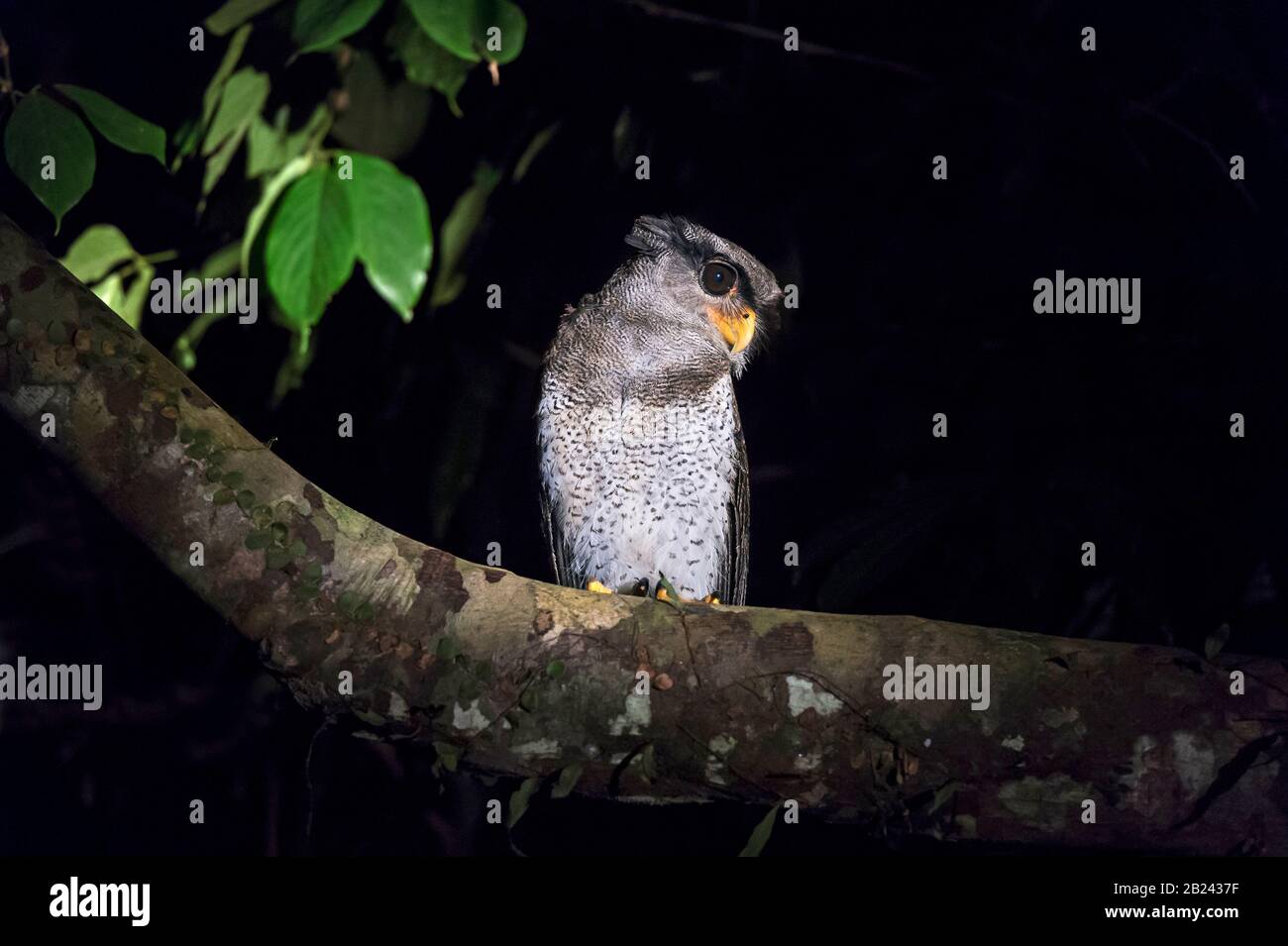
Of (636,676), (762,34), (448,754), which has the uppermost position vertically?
(762,34)

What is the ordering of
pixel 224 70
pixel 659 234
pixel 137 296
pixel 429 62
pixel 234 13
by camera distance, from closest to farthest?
pixel 429 62 < pixel 234 13 < pixel 224 70 < pixel 137 296 < pixel 659 234

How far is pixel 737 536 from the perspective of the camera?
2.35 metres

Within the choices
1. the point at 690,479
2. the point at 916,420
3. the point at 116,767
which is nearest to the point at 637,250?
the point at 690,479

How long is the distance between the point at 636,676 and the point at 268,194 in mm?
1196

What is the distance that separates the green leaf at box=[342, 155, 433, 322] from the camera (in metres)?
1.04

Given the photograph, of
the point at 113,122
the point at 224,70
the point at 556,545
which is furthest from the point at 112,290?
the point at 556,545

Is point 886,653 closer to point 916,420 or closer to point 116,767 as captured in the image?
point 916,420

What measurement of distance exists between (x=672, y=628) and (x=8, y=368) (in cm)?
101

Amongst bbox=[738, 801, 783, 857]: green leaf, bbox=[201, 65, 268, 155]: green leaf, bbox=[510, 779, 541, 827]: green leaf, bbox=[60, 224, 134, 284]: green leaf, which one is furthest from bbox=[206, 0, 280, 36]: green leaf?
bbox=[738, 801, 783, 857]: green leaf

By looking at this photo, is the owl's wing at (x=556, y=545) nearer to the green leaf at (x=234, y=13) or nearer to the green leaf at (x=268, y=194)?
the green leaf at (x=268, y=194)

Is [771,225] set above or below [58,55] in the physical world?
Answer: below

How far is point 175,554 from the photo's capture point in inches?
57.6

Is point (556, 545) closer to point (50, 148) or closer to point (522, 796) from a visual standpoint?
point (522, 796)
